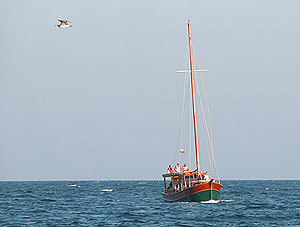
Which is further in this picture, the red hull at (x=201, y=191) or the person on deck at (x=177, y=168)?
the person on deck at (x=177, y=168)

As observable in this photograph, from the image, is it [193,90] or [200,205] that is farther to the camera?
[193,90]

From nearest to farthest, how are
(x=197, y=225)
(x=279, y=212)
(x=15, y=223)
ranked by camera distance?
(x=197, y=225)
(x=15, y=223)
(x=279, y=212)

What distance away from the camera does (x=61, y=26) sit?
55.2 m

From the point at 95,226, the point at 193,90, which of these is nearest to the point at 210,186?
the point at 193,90

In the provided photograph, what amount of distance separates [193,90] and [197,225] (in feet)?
80.9

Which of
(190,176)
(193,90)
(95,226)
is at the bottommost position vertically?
(95,226)

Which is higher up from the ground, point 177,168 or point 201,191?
point 177,168

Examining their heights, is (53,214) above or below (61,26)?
below

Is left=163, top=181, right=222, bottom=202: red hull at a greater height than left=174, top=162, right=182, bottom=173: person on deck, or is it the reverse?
left=174, top=162, right=182, bottom=173: person on deck

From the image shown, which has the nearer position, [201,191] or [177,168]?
[201,191]

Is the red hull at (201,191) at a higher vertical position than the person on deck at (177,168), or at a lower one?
lower

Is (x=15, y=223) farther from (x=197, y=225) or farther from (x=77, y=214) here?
(x=197, y=225)

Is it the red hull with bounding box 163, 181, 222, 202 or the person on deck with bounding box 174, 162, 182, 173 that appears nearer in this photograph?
the red hull with bounding box 163, 181, 222, 202

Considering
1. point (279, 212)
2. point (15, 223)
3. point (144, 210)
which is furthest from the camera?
point (144, 210)
